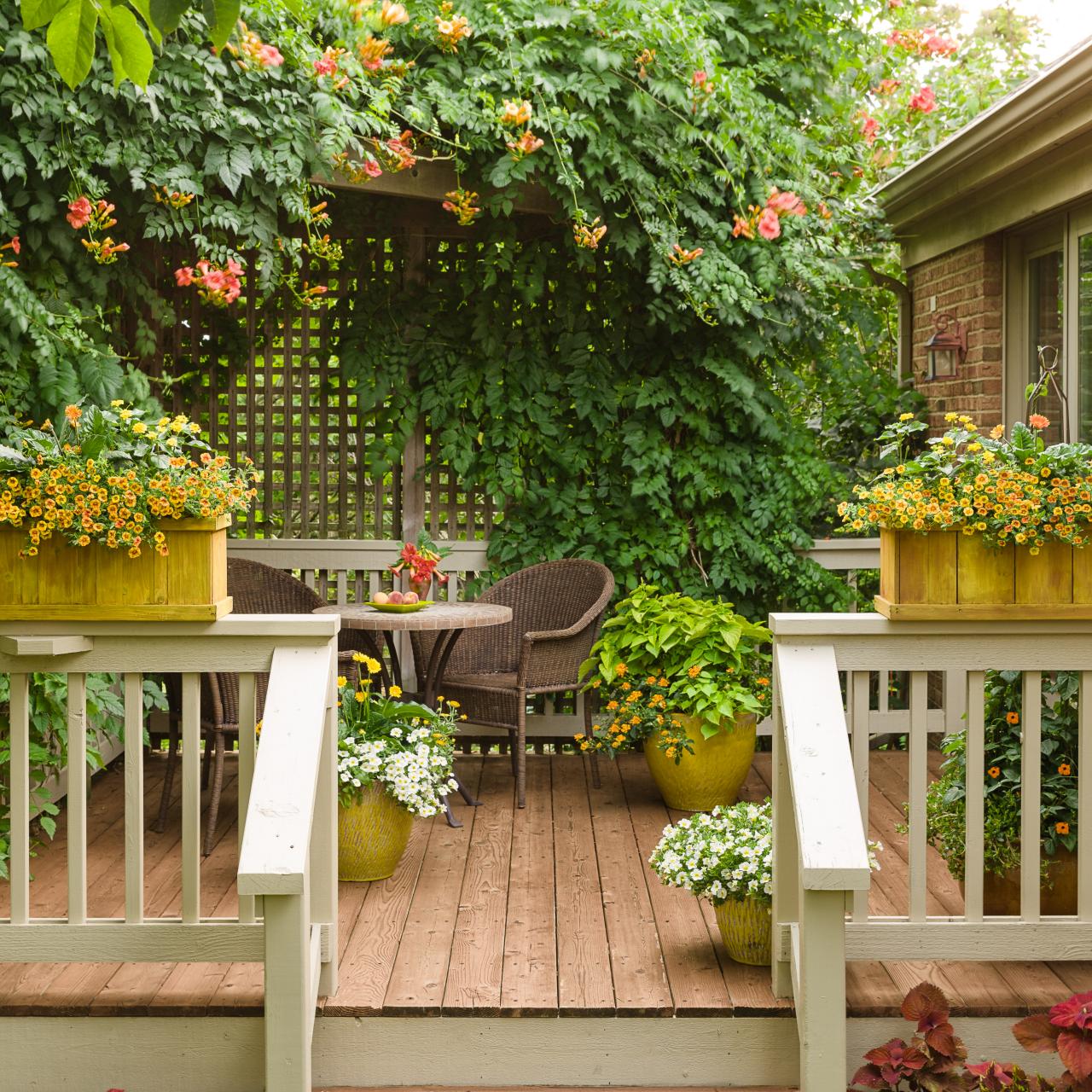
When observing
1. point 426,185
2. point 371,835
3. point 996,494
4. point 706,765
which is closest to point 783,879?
point 996,494

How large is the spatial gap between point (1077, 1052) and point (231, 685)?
9.10ft

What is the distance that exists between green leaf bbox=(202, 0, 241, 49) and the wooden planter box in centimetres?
106

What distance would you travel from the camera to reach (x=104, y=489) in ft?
8.44

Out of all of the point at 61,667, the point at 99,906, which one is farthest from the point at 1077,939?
the point at 99,906

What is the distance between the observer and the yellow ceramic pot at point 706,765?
443 cm

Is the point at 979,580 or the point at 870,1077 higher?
the point at 979,580

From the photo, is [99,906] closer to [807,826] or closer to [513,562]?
[807,826]

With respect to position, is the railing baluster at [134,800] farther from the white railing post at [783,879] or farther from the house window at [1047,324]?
the house window at [1047,324]

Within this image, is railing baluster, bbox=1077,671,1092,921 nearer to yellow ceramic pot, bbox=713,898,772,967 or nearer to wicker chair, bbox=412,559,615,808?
yellow ceramic pot, bbox=713,898,772,967

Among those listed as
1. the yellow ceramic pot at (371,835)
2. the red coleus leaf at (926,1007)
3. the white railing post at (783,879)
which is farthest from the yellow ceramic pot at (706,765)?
the red coleus leaf at (926,1007)

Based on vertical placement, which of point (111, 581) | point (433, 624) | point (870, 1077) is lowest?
point (870, 1077)

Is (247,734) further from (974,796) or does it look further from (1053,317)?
(1053,317)

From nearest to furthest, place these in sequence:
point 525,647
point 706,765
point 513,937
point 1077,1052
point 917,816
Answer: point 1077,1052 → point 917,816 → point 513,937 → point 706,765 → point 525,647

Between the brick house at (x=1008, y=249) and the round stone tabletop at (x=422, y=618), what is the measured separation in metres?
2.28
